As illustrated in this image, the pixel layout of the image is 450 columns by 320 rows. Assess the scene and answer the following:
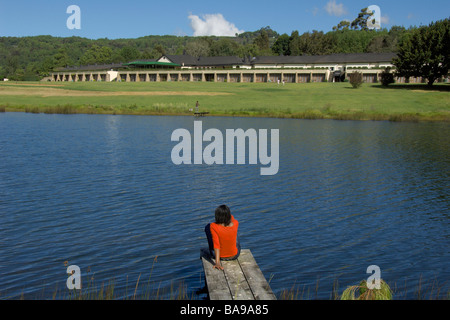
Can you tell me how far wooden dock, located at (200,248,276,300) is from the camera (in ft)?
30.8

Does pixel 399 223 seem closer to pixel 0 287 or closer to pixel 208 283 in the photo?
pixel 208 283

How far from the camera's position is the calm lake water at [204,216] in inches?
504

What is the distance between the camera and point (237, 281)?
398 inches

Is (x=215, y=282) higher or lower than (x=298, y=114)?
lower

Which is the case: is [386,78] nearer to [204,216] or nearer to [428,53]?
[428,53]

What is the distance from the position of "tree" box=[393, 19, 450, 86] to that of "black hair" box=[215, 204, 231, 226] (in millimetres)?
98589

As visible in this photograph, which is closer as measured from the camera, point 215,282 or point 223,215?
point 215,282

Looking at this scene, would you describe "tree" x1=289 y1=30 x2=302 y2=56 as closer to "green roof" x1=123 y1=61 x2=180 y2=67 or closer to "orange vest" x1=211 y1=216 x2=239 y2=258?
"green roof" x1=123 y1=61 x2=180 y2=67

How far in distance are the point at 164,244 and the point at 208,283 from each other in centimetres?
506

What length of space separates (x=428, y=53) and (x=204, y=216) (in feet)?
306

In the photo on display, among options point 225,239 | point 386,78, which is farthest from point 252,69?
point 225,239

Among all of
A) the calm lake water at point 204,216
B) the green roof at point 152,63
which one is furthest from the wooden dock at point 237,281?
the green roof at point 152,63

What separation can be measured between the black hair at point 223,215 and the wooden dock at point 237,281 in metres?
0.88

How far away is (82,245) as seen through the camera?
48.3ft
